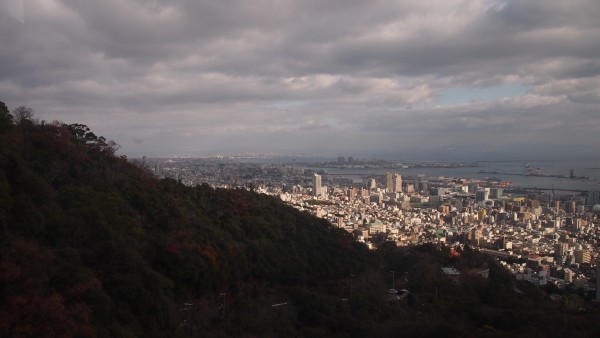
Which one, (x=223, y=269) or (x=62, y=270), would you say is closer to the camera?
(x=62, y=270)

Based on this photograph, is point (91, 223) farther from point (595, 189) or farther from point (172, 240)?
point (595, 189)

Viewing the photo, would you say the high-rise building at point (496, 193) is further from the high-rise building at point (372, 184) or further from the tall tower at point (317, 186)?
the tall tower at point (317, 186)

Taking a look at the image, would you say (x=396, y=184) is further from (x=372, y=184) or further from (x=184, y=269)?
(x=184, y=269)

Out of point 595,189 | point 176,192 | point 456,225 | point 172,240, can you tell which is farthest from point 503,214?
point 172,240

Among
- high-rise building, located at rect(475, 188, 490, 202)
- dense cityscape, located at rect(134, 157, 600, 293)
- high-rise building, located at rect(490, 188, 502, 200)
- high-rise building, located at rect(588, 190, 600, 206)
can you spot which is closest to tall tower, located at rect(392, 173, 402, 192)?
dense cityscape, located at rect(134, 157, 600, 293)

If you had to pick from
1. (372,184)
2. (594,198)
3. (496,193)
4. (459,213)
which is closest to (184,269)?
(594,198)

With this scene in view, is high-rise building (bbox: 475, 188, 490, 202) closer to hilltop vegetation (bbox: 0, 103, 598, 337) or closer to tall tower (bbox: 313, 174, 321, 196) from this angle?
tall tower (bbox: 313, 174, 321, 196)
